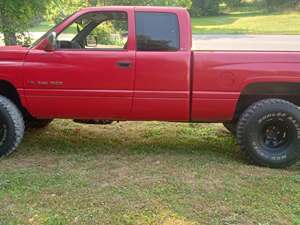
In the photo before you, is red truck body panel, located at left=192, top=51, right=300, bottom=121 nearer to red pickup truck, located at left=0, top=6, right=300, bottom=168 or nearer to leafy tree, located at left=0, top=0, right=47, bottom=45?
red pickup truck, located at left=0, top=6, right=300, bottom=168

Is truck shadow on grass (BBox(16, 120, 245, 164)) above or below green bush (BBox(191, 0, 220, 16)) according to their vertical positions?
above

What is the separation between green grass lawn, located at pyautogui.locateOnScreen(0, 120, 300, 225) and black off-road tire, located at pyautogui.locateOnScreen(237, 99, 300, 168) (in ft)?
0.46

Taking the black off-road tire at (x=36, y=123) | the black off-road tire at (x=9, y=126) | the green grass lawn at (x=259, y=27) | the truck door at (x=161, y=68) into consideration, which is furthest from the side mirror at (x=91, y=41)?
the green grass lawn at (x=259, y=27)

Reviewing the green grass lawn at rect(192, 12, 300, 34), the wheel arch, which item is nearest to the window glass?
the wheel arch

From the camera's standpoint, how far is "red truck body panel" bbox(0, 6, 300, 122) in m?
5.66

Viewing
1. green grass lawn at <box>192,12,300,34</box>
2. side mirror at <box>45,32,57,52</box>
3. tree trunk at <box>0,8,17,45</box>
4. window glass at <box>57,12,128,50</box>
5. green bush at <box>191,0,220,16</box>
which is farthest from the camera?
green bush at <box>191,0,220,16</box>

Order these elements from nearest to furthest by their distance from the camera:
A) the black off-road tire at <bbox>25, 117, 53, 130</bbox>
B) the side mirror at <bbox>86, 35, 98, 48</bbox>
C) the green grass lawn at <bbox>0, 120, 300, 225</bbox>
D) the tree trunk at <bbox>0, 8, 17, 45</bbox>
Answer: the green grass lawn at <bbox>0, 120, 300, 225</bbox> → the side mirror at <bbox>86, 35, 98, 48</bbox> → the black off-road tire at <bbox>25, 117, 53, 130</bbox> → the tree trunk at <bbox>0, 8, 17, 45</bbox>

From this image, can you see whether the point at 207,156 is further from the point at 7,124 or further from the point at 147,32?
the point at 7,124

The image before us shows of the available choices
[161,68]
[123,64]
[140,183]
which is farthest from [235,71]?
[140,183]

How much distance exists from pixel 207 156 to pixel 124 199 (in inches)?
67.8

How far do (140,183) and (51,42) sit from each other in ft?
6.30

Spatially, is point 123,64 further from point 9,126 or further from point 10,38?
point 10,38

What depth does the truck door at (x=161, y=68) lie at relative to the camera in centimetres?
572

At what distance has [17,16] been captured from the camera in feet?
30.7
